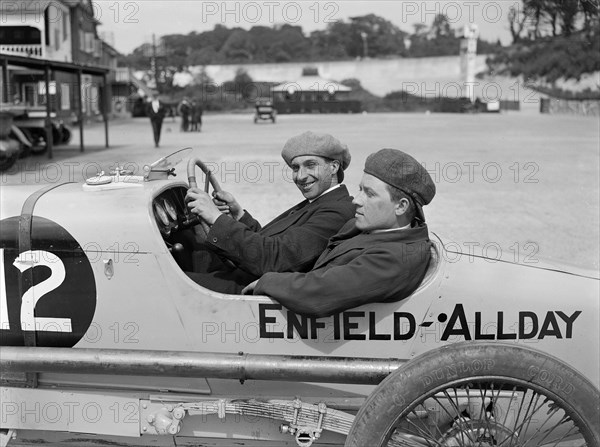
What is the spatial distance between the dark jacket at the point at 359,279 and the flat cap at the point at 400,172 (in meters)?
0.16

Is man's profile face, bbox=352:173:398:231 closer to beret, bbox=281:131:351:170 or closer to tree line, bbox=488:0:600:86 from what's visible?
beret, bbox=281:131:351:170

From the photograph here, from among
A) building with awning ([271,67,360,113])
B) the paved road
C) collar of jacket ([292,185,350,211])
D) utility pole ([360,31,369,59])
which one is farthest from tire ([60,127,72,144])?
utility pole ([360,31,369,59])

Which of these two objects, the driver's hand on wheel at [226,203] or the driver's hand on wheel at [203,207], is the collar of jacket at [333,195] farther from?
the driver's hand on wheel at [203,207]

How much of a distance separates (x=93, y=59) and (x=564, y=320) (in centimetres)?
5144

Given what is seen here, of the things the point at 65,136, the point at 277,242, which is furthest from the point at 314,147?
the point at 65,136

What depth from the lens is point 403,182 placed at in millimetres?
2838

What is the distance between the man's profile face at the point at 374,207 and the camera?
9.39 feet

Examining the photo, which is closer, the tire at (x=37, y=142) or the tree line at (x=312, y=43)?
the tire at (x=37, y=142)

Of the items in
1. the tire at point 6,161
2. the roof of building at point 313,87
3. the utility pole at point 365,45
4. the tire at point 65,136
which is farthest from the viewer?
the utility pole at point 365,45

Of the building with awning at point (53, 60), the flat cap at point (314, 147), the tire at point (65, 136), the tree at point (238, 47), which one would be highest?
the tree at point (238, 47)

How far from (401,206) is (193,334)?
101 cm

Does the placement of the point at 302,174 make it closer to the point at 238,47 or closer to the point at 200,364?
the point at 200,364

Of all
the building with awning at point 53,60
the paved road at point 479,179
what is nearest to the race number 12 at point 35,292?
the paved road at point 479,179

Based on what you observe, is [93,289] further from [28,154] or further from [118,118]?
[118,118]
